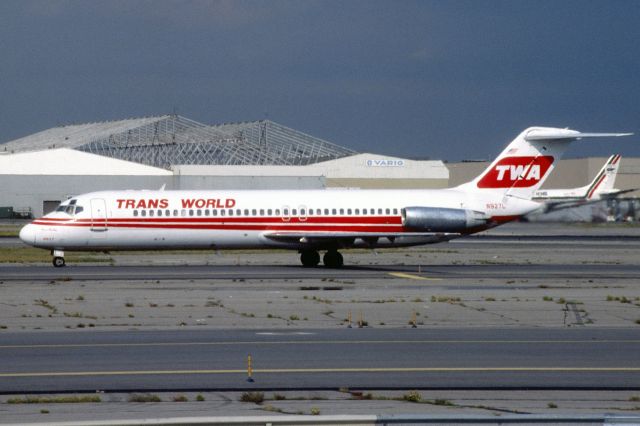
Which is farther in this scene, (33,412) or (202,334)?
(202,334)

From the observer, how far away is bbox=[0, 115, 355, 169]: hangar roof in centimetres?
11088

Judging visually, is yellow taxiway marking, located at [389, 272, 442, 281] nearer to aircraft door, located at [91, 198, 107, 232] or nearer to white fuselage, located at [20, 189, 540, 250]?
white fuselage, located at [20, 189, 540, 250]

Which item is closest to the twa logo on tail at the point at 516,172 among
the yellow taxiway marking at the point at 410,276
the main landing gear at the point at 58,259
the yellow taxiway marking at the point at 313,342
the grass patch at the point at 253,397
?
the yellow taxiway marking at the point at 410,276

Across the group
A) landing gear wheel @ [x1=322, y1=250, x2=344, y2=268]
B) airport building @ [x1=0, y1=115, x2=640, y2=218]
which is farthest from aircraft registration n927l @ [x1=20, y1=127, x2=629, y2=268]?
airport building @ [x1=0, y1=115, x2=640, y2=218]

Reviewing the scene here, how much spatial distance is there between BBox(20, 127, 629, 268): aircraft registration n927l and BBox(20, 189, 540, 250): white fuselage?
1.6 inches

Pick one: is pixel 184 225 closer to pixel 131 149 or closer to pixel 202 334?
pixel 202 334

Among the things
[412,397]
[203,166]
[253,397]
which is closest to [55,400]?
[253,397]

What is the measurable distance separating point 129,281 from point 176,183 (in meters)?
66.1

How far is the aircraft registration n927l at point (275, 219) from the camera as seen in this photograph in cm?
4016

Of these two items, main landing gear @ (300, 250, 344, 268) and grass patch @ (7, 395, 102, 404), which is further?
main landing gear @ (300, 250, 344, 268)

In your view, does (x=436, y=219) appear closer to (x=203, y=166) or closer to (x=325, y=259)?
(x=325, y=259)

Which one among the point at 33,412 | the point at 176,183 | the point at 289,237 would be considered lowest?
the point at 33,412

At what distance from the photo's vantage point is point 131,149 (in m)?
116

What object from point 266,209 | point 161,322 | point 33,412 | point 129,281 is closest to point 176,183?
point 266,209
